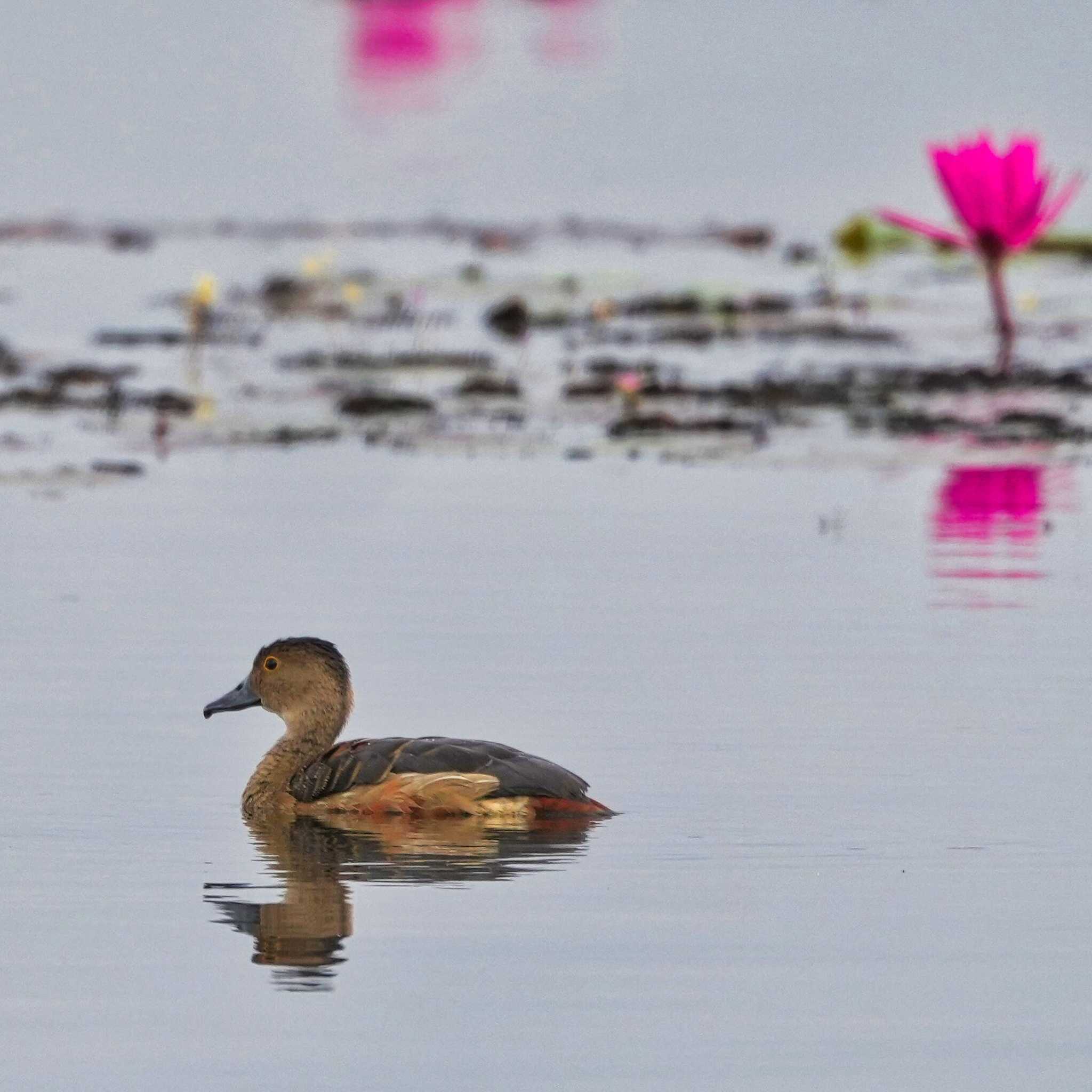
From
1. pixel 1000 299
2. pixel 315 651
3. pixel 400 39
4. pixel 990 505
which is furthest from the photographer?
pixel 400 39

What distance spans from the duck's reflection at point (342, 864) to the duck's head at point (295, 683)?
0.50m

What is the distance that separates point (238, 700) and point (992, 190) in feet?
23.3

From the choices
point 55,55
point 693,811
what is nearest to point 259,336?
point 693,811

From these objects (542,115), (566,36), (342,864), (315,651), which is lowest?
(342,864)

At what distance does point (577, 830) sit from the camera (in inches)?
290

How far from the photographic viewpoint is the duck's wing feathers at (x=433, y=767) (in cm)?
750

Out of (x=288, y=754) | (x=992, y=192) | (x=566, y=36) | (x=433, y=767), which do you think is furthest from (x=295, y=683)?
(x=566, y=36)

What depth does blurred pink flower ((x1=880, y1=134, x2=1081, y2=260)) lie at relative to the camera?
14539 millimetres

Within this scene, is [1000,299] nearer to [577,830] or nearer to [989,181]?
[989,181]

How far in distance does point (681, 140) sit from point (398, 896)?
21.5 metres

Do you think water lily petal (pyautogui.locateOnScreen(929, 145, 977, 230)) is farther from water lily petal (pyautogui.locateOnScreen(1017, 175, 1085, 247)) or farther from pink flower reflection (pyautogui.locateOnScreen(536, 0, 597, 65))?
pink flower reflection (pyautogui.locateOnScreen(536, 0, 597, 65))

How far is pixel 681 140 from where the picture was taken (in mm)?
27781

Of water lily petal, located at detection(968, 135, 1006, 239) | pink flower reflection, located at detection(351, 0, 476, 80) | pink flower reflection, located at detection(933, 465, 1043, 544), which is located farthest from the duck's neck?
pink flower reflection, located at detection(351, 0, 476, 80)

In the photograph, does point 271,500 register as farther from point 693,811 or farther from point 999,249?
point 693,811
